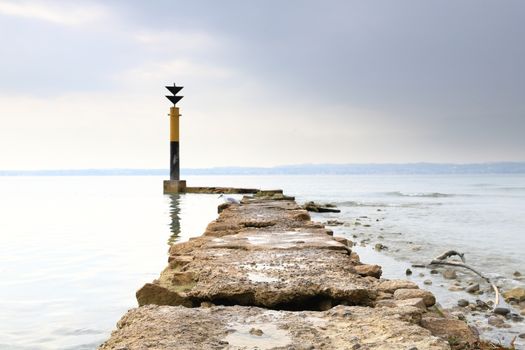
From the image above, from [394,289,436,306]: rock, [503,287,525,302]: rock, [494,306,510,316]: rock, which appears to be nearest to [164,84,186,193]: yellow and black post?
[503,287,525,302]: rock

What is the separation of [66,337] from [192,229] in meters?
8.92

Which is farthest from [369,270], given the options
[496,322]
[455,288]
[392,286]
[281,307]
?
[455,288]

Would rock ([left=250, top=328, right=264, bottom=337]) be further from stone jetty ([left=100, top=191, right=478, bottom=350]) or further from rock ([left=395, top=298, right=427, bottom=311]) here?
rock ([left=395, top=298, right=427, bottom=311])

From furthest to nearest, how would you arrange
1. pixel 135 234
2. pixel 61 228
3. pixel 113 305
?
pixel 61 228, pixel 135 234, pixel 113 305

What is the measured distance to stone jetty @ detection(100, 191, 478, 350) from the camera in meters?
2.59

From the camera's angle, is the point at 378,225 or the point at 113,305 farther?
the point at 378,225

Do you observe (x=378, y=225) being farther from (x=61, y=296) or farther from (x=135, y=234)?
(x=61, y=296)

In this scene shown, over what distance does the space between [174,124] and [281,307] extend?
2408 cm

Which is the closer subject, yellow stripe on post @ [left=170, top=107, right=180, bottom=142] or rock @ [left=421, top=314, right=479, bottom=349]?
rock @ [left=421, top=314, right=479, bottom=349]

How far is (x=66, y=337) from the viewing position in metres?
4.75

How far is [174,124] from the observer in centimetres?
2700

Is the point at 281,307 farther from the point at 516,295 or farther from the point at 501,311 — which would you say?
the point at 516,295

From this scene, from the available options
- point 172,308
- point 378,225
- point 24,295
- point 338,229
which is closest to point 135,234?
point 338,229

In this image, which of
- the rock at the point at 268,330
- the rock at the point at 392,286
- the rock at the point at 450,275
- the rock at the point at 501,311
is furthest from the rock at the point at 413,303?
the rock at the point at 450,275
